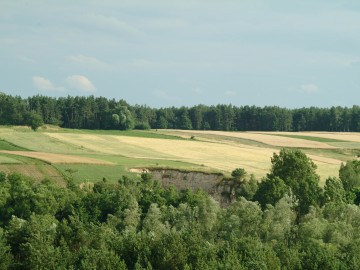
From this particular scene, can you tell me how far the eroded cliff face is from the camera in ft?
331

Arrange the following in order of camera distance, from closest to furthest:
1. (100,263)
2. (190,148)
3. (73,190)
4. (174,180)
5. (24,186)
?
1. (100,263)
2. (24,186)
3. (73,190)
4. (174,180)
5. (190,148)

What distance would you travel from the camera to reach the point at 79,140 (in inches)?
6137

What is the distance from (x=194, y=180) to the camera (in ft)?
344

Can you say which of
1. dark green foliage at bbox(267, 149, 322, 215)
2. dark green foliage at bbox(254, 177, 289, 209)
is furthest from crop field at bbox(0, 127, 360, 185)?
dark green foliage at bbox(254, 177, 289, 209)

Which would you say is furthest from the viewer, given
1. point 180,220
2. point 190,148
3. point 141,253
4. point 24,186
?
point 190,148

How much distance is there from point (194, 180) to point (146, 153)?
32660 mm

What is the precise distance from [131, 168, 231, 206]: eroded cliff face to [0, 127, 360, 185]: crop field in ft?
8.10

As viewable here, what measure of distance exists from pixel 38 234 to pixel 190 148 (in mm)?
90996

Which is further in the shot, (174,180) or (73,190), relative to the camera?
(174,180)

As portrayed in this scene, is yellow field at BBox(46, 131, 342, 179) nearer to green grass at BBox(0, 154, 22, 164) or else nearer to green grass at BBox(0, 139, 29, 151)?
green grass at BBox(0, 139, 29, 151)

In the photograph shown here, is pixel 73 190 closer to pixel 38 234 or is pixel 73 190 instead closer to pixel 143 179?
pixel 143 179

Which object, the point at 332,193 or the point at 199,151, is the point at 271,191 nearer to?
the point at 332,193

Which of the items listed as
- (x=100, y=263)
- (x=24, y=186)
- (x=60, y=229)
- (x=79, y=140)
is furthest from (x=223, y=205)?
(x=79, y=140)

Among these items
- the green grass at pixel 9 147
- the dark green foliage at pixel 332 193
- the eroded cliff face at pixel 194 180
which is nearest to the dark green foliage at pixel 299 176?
the dark green foliage at pixel 332 193
